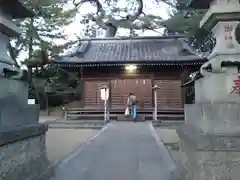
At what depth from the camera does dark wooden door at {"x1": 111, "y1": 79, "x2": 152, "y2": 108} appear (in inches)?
876

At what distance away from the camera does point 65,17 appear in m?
30.0

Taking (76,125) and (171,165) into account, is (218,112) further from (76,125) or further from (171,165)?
(76,125)

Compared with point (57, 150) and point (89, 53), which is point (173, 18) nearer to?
point (89, 53)

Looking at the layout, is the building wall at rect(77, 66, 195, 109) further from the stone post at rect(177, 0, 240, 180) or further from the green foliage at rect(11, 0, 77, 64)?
the stone post at rect(177, 0, 240, 180)

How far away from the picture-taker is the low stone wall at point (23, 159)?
412 cm

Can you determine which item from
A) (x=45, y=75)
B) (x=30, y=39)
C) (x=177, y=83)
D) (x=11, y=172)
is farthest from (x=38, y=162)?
(x=45, y=75)

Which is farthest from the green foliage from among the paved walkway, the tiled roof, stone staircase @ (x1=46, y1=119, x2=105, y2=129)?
the paved walkway

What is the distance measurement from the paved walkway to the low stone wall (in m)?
0.42

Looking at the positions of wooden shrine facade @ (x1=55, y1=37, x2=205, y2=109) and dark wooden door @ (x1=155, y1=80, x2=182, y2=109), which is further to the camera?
dark wooden door @ (x1=155, y1=80, x2=182, y2=109)

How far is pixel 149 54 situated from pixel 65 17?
35.7ft

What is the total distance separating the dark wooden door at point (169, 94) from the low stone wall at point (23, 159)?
1669 centimetres

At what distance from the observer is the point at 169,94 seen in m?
22.2

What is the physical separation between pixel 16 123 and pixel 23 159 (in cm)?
56

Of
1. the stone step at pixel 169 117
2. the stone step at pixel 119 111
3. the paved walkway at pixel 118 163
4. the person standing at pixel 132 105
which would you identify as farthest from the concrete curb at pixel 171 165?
the stone step at pixel 119 111
